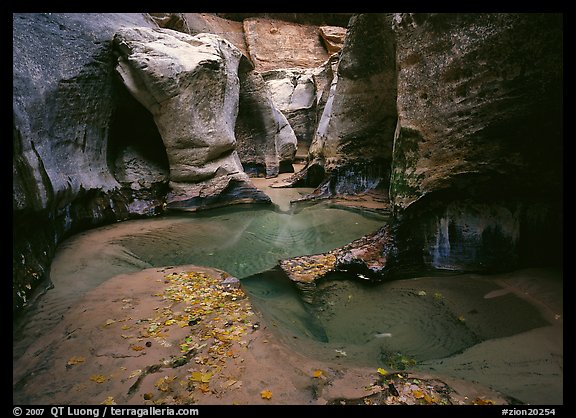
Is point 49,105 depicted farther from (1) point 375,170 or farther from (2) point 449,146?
(1) point 375,170

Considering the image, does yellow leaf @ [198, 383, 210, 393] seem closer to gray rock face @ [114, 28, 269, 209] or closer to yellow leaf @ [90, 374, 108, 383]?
yellow leaf @ [90, 374, 108, 383]

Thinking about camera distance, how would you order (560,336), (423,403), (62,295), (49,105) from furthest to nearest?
1. (49,105)
2. (62,295)
3. (560,336)
4. (423,403)

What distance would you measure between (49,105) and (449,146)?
644 centimetres

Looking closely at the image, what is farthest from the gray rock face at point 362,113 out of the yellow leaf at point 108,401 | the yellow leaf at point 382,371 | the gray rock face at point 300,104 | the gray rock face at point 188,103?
the gray rock face at point 300,104

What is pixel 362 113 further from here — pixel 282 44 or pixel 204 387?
pixel 282 44

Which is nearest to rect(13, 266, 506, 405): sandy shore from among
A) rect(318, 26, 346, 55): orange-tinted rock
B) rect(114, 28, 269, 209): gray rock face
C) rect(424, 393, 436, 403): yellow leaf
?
rect(424, 393, 436, 403): yellow leaf

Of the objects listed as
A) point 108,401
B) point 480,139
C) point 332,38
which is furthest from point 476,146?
point 332,38

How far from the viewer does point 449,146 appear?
4.28m

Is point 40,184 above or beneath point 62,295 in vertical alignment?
above

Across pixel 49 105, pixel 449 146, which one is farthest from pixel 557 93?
pixel 49 105

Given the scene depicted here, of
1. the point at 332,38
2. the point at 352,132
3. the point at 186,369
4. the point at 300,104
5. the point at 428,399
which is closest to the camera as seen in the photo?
the point at 428,399

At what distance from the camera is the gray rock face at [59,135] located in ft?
13.5

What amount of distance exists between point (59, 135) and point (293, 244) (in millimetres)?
4909

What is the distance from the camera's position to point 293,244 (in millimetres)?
6840
